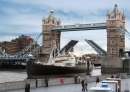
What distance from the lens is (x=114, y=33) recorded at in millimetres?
105062

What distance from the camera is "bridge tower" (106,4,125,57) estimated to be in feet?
342

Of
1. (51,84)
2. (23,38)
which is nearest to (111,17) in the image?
(51,84)

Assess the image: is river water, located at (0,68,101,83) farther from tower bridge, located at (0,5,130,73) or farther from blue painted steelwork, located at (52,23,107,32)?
blue painted steelwork, located at (52,23,107,32)

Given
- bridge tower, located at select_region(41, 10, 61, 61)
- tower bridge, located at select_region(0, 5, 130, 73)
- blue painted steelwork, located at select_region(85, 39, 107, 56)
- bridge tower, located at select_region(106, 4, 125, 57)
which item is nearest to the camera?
blue painted steelwork, located at select_region(85, 39, 107, 56)

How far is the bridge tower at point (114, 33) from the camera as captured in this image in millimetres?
104188

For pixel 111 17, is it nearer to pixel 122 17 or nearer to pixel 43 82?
pixel 122 17

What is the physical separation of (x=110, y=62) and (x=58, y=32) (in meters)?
26.2

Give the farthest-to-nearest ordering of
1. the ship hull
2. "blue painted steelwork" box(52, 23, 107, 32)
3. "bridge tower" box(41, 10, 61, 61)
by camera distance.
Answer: "bridge tower" box(41, 10, 61, 61)
"blue painted steelwork" box(52, 23, 107, 32)
the ship hull

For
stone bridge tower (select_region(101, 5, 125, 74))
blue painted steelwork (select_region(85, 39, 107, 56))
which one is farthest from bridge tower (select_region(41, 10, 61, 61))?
stone bridge tower (select_region(101, 5, 125, 74))

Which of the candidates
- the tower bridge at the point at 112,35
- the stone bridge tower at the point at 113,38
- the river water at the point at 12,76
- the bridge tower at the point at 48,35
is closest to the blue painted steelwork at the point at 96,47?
the tower bridge at the point at 112,35

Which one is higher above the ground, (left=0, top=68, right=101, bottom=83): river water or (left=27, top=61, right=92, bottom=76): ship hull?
(left=27, top=61, right=92, bottom=76): ship hull

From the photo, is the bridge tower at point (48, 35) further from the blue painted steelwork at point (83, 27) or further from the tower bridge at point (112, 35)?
the blue painted steelwork at point (83, 27)

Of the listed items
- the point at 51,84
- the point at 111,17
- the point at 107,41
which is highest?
the point at 111,17

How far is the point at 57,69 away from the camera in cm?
6544
